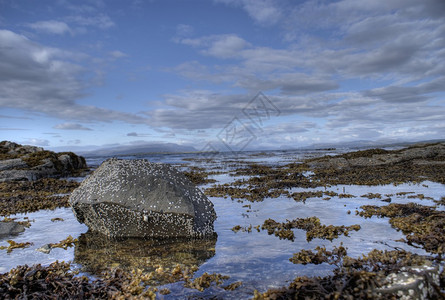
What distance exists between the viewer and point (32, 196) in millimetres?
12359

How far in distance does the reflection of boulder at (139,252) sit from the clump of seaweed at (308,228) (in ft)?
4.76

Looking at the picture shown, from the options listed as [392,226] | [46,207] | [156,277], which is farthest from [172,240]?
[46,207]

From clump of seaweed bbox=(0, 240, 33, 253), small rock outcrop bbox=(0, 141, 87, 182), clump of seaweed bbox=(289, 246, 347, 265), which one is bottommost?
clump of seaweed bbox=(0, 240, 33, 253)

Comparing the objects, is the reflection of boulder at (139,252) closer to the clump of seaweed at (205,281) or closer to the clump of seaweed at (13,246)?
the clump of seaweed at (205,281)

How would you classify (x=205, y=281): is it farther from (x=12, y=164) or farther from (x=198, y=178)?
(x=12, y=164)

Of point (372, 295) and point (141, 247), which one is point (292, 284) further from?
point (141, 247)

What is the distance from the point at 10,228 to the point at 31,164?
1633cm

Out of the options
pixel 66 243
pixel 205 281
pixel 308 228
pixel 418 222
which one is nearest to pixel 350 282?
pixel 205 281

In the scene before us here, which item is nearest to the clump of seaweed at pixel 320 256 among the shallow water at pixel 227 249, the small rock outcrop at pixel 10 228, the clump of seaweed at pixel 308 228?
the shallow water at pixel 227 249

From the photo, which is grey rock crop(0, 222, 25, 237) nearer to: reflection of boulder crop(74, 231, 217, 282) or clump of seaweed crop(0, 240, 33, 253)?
Result: clump of seaweed crop(0, 240, 33, 253)

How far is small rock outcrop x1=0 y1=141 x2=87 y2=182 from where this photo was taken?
59.4 feet

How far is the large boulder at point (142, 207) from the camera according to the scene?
6297mm

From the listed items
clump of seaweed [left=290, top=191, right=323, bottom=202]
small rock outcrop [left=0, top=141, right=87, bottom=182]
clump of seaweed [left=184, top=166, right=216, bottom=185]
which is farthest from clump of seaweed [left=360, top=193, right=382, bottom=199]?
small rock outcrop [left=0, top=141, right=87, bottom=182]

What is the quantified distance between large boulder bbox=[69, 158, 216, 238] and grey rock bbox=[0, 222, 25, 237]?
153cm
